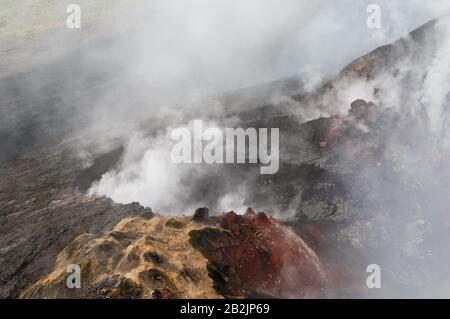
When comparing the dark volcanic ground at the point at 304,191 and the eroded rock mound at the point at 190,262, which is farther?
the dark volcanic ground at the point at 304,191

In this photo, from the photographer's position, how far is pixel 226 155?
3862cm

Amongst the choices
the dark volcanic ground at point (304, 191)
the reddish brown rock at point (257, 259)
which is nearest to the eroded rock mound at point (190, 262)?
the reddish brown rock at point (257, 259)

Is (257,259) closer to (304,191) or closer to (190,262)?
(190,262)

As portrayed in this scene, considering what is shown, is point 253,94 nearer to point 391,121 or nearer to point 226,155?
point 226,155

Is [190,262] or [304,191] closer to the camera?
[190,262]

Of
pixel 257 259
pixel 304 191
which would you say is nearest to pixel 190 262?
pixel 257 259

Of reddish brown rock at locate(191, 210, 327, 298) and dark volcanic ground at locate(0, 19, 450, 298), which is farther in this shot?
dark volcanic ground at locate(0, 19, 450, 298)

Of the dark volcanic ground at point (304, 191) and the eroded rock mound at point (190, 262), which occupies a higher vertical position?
the dark volcanic ground at point (304, 191)

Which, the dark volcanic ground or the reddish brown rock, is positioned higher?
the dark volcanic ground

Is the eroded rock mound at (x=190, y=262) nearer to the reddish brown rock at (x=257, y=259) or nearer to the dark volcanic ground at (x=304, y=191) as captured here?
the reddish brown rock at (x=257, y=259)

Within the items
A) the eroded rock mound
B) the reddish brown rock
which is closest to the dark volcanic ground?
the eroded rock mound

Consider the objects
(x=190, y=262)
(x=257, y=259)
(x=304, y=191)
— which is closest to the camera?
(x=190, y=262)

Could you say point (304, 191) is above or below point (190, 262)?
above

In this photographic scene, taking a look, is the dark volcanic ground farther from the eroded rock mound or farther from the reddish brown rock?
the reddish brown rock
